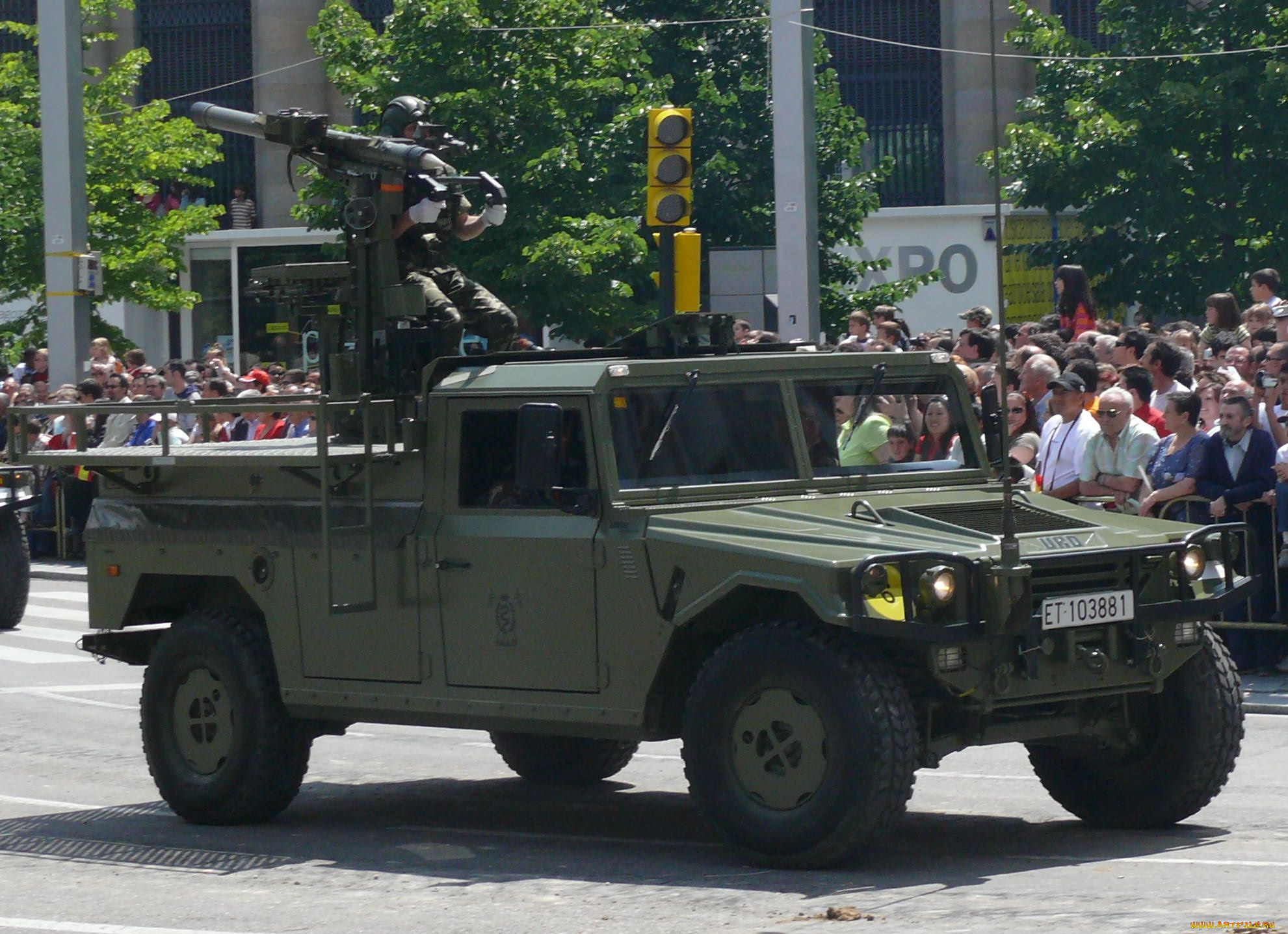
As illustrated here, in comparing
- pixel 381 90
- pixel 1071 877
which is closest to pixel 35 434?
pixel 381 90

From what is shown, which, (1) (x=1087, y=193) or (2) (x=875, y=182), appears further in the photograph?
(2) (x=875, y=182)

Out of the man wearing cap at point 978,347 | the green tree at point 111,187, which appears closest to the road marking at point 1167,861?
the man wearing cap at point 978,347

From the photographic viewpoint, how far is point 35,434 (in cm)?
2197

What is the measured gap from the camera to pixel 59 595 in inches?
865

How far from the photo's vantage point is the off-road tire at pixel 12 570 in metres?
18.6

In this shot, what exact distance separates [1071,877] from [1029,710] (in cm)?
74

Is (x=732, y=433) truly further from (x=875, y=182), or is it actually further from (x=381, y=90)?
(x=875, y=182)

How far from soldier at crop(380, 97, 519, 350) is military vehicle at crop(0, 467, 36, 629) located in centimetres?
829

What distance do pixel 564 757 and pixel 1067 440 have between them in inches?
181

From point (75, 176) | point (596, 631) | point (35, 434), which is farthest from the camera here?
point (75, 176)

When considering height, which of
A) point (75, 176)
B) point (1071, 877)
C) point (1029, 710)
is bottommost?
point (1071, 877)

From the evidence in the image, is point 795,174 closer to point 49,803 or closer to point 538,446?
point 49,803

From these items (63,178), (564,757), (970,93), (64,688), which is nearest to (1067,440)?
(564,757)

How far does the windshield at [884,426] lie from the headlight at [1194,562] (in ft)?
4.00
